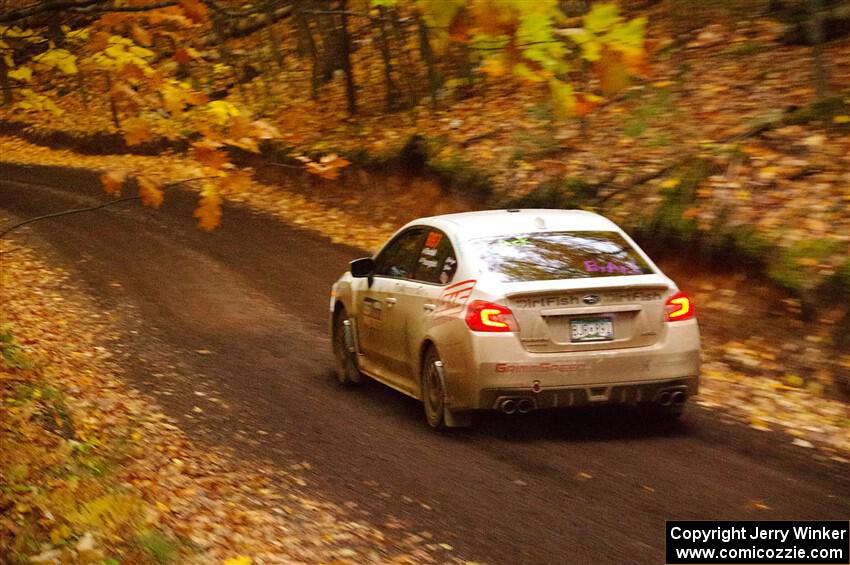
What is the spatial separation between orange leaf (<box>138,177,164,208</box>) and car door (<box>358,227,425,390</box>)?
3005 mm

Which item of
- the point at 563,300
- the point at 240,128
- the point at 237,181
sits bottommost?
the point at 563,300

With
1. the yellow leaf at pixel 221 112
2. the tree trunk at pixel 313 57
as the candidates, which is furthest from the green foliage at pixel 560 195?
the tree trunk at pixel 313 57

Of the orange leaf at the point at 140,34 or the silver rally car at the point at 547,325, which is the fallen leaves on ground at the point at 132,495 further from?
the orange leaf at the point at 140,34

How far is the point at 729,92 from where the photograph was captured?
14.9 m

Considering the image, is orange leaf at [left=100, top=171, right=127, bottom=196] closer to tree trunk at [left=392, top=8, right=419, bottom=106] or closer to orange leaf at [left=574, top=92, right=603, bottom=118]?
orange leaf at [left=574, top=92, right=603, bottom=118]

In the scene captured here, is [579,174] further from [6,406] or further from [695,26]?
[6,406]

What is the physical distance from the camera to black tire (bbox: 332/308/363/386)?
34.9 ft

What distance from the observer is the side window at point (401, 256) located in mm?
9566

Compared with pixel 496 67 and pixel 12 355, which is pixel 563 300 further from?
pixel 12 355

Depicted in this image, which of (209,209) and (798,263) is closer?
(209,209)

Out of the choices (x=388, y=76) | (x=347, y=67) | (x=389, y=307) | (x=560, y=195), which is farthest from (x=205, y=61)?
(x=347, y=67)

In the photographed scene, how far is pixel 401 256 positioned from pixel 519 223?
1.41 metres

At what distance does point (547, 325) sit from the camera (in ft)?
25.7

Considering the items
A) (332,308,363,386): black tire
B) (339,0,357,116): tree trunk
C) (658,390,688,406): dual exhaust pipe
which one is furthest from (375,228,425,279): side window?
(339,0,357,116): tree trunk
